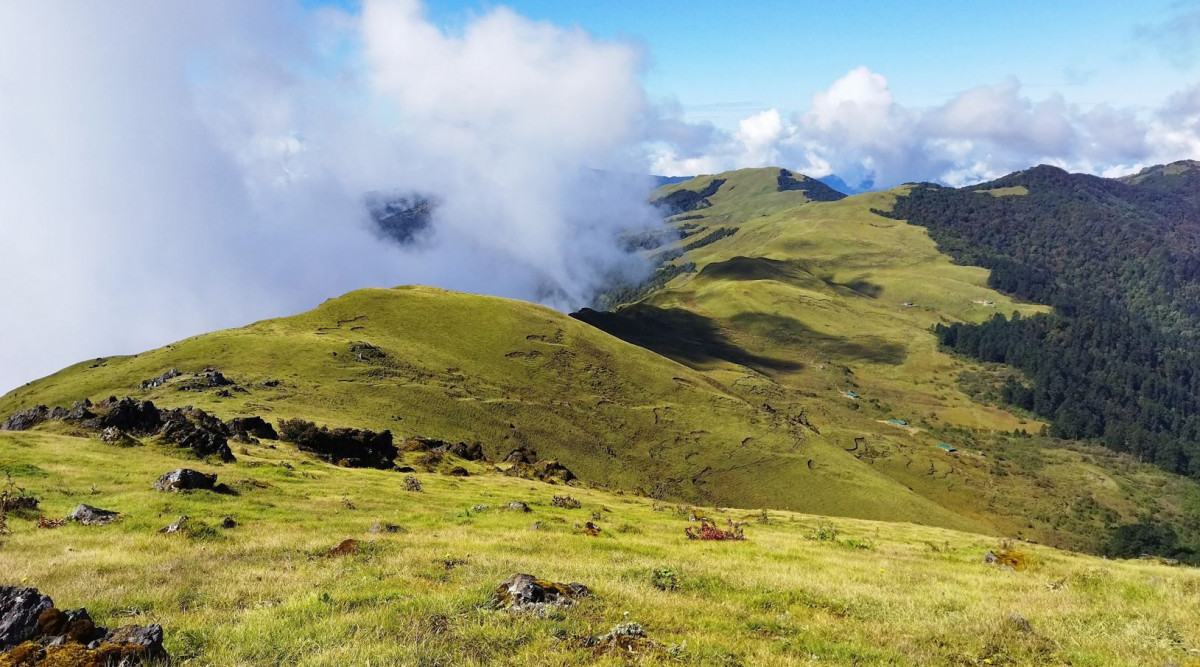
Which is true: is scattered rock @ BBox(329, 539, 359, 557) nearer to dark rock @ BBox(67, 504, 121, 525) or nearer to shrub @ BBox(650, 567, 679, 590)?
shrub @ BBox(650, 567, 679, 590)

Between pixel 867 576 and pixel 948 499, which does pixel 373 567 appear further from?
pixel 948 499

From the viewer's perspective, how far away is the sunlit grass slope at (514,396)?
84.2 m

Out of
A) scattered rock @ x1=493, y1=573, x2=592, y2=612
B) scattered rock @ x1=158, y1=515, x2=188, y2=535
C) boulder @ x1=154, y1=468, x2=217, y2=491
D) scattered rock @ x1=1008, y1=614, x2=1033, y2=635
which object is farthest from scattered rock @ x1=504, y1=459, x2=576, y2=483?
scattered rock @ x1=1008, y1=614, x2=1033, y2=635

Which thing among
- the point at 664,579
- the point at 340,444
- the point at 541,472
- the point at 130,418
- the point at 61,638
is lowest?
the point at 541,472

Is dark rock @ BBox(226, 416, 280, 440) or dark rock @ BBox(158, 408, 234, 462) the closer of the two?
dark rock @ BBox(158, 408, 234, 462)

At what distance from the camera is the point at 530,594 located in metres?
12.0

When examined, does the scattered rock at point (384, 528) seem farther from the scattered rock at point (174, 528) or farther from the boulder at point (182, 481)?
the boulder at point (182, 481)

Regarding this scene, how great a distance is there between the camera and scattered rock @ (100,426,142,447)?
37.6 meters

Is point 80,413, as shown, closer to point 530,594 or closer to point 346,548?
point 346,548

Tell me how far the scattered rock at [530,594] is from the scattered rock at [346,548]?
24.1 ft

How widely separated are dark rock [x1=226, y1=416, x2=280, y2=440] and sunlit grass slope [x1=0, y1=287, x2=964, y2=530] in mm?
12936

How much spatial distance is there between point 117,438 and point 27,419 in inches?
603

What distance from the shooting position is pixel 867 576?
60.3 feet

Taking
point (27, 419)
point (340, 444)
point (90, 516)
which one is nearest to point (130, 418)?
point (27, 419)
